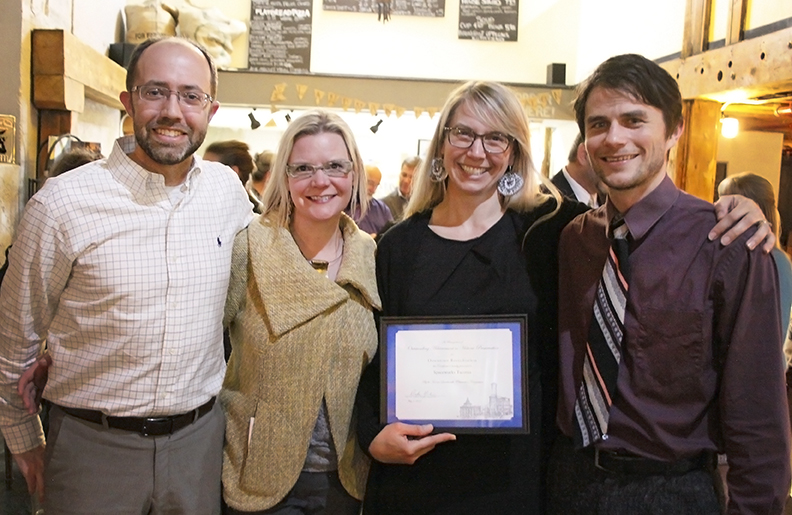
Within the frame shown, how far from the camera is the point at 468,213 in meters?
2.01

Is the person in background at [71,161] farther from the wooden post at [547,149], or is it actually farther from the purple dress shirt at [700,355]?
the wooden post at [547,149]

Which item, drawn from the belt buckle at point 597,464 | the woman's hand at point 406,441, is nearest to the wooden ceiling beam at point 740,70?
the belt buckle at point 597,464

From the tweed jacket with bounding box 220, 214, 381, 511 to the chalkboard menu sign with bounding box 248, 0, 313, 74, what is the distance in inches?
244

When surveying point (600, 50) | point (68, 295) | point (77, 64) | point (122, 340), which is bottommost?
point (122, 340)

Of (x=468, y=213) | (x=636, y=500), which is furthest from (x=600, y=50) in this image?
(x=636, y=500)

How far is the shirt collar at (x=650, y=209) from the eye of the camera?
1.63m

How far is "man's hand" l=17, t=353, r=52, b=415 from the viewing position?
74.1 inches

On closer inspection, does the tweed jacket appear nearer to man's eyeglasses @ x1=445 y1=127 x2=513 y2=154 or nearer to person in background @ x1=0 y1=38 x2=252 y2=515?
person in background @ x1=0 y1=38 x2=252 y2=515

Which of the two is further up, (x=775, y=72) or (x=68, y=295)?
(x=775, y=72)

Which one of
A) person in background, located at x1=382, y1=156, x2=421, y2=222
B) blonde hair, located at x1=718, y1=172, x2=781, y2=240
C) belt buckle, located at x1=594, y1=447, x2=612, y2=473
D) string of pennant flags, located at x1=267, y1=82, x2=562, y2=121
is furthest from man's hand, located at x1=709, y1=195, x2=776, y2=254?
string of pennant flags, located at x1=267, y1=82, x2=562, y2=121

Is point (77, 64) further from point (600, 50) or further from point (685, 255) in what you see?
point (600, 50)

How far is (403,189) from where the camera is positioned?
6.18 m

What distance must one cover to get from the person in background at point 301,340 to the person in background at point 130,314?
0.30 ft

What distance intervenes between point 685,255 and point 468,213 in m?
0.65
